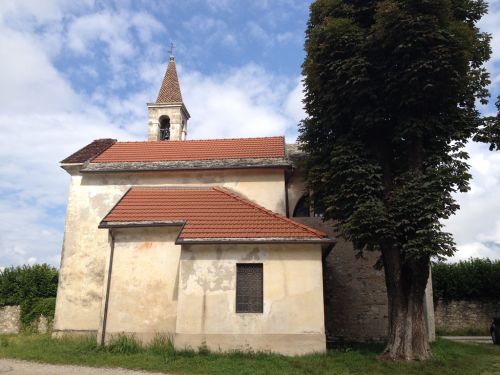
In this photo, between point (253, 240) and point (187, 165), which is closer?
point (253, 240)

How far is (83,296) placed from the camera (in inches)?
659

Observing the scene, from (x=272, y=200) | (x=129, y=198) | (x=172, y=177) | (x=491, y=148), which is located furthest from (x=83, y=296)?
(x=491, y=148)

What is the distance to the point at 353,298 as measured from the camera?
16.9 meters

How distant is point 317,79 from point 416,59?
123 inches

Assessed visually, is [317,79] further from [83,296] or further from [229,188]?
[83,296]

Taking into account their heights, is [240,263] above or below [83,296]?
above

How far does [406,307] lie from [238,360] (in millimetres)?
5326

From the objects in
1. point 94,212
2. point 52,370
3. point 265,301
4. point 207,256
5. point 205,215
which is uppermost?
point 94,212

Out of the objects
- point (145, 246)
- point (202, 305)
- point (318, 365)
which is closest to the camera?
point (318, 365)

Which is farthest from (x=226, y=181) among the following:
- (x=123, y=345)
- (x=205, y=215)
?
(x=123, y=345)

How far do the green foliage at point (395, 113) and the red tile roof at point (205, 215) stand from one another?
1.73 metres

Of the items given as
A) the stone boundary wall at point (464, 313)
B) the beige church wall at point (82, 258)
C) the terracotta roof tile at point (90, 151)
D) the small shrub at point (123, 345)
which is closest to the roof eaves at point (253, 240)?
the small shrub at point (123, 345)

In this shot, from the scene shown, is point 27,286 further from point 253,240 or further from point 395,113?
point 395,113

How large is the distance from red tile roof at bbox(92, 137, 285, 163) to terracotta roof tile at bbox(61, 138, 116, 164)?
616 millimetres
